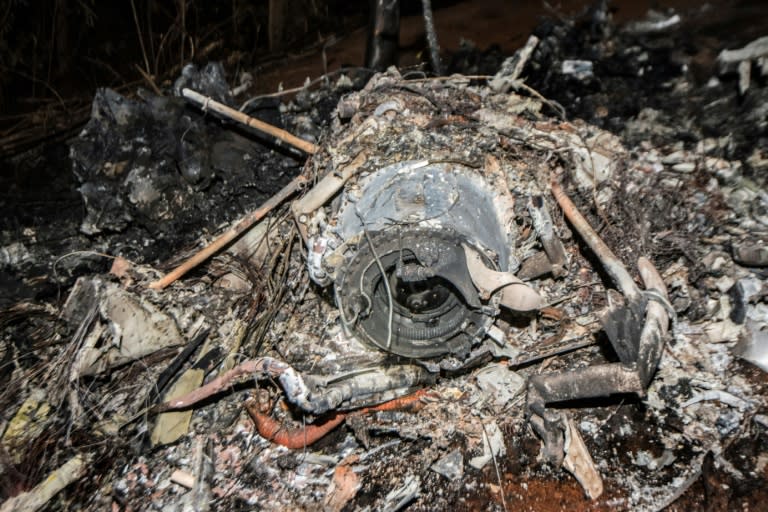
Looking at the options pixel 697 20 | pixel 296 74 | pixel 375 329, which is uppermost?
pixel 697 20

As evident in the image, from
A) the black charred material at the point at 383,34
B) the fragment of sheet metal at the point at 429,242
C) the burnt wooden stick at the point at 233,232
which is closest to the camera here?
the fragment of sheet metal at the point at 429,242

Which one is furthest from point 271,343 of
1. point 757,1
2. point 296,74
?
point 757,1

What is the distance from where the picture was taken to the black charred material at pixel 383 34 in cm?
516

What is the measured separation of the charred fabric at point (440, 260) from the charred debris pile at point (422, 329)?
0.02 metres

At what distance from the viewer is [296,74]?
627 centimetres

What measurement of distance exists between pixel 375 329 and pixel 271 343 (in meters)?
0.80

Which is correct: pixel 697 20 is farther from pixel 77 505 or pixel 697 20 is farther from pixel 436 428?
pixel 77 505

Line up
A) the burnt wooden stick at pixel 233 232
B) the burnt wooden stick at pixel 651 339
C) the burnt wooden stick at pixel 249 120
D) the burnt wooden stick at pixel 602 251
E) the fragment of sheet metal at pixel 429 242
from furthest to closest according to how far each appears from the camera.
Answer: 1. the burnt wooden stick at pixel 249 120
2. the burnt wooden stick at pixel 233 232
3. the fragment of sheet metal at pixel 429 242
4. the burnt wooden stick at pixel 602 251
5. the burnt wooden stick at pixel 651 339

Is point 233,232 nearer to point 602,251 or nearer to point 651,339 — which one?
point 602,251

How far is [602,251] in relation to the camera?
301cm

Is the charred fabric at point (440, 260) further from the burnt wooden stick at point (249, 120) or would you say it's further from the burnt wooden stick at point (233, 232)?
the burnt wooden stick at point (249, 120)

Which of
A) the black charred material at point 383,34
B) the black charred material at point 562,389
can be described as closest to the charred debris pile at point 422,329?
the black charred material at point 562,389

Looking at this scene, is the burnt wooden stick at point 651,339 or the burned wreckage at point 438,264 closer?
the burnt wooden stick at point 651,339

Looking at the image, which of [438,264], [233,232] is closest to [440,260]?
[438,264]
